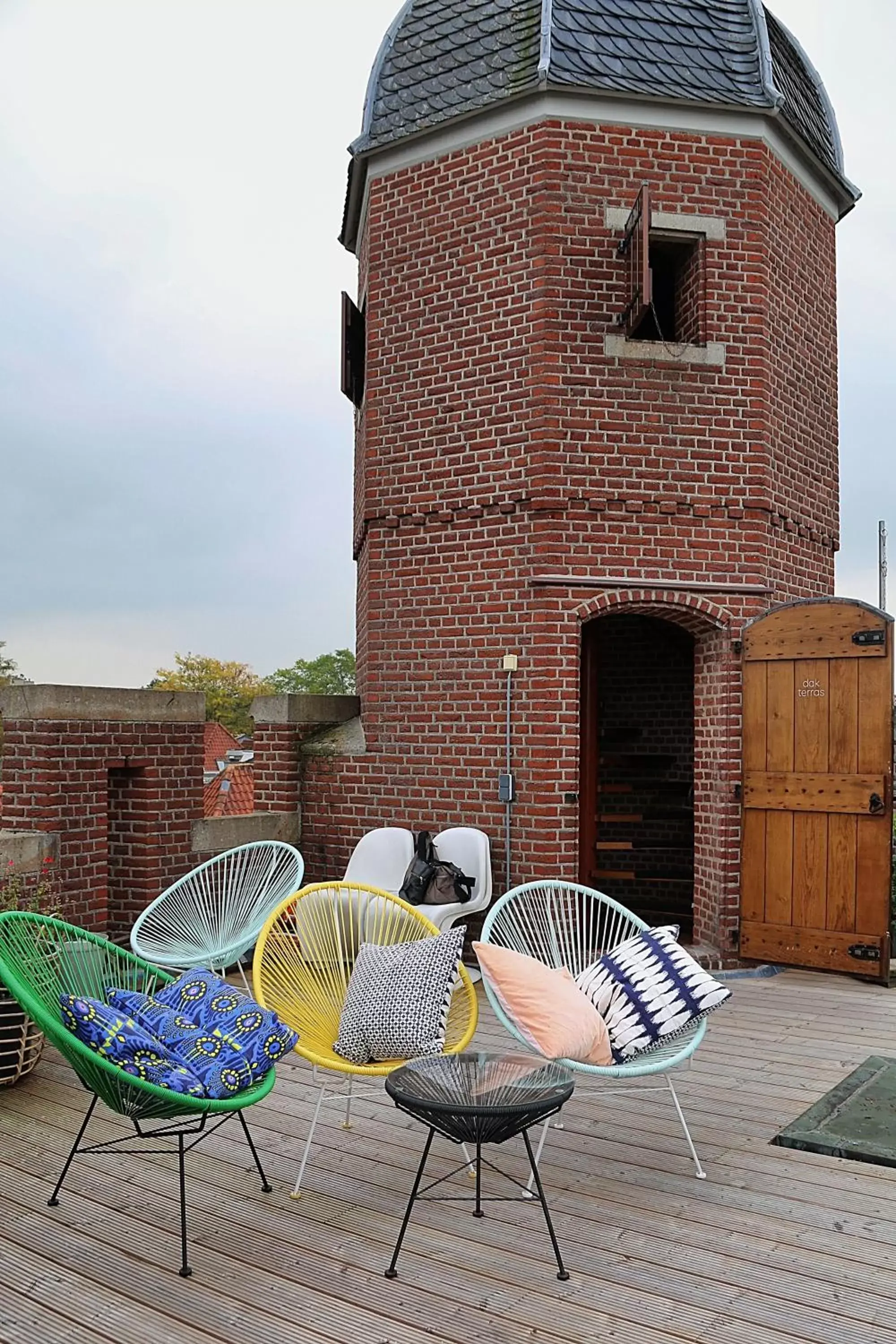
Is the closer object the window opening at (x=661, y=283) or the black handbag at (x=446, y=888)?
the black handbag at (x=446, y=888)

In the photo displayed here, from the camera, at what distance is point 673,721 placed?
834 centimetres

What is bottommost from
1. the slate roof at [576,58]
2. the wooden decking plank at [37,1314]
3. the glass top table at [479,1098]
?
the wooden decking plank at [37,1314]

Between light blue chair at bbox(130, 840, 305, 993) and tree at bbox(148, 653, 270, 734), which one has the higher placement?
tree at bbox(148, 653, 270, 734)

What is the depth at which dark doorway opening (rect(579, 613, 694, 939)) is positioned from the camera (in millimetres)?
8227

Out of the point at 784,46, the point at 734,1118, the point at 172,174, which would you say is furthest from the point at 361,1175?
the point at 172,174

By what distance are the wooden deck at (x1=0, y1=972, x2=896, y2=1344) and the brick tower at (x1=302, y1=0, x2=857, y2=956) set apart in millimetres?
2707

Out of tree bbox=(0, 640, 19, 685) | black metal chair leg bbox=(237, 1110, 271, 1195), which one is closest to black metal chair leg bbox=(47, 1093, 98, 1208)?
black metal chair leg bbox=(237, 1110, 271, 1195)

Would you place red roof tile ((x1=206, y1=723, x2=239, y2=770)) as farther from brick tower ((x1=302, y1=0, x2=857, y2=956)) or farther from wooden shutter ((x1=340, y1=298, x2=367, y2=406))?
brick tower ((x1=302, y1=0, x2=857, y2=956))

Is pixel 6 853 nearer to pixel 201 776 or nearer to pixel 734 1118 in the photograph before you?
pixel 201 776

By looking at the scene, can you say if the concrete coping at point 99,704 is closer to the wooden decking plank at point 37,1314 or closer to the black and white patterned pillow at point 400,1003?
the black and white patterned pillow at point 400,1003

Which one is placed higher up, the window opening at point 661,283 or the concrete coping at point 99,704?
the window opening at point 661,283

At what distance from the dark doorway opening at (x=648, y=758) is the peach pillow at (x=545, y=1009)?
14.9ft

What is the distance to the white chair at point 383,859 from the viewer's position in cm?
626

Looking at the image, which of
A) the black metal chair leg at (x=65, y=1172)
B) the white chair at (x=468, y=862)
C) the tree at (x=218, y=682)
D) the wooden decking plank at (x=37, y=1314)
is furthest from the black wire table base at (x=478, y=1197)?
the tree at (x=218, y=682)
